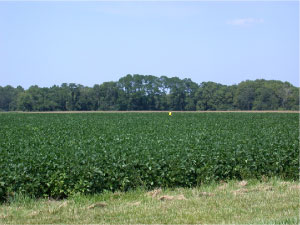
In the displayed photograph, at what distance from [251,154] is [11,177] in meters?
6.60

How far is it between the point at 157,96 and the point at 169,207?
100559 millimetres

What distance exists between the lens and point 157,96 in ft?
352

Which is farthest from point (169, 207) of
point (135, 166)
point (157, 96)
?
point (157, 96)

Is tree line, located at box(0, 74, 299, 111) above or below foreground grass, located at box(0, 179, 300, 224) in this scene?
above

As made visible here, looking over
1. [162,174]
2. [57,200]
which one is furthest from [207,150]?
[57,200]

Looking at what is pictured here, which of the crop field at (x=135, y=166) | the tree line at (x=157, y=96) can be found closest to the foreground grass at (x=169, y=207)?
the crop field at (x=135, y=166)

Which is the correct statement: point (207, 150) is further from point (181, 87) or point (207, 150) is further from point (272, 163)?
point (181, 87)

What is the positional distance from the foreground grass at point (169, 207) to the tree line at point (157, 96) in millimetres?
91950

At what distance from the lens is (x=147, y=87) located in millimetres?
107688

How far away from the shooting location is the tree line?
3866 inches

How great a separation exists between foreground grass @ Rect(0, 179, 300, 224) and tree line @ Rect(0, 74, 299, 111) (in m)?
92.0

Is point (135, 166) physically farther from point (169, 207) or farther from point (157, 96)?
point (157, 96)

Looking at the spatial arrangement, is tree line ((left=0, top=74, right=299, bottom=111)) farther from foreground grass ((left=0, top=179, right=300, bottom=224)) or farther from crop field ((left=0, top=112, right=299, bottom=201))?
foreground grass ((left=0, top=179, right=300, bottom=224))

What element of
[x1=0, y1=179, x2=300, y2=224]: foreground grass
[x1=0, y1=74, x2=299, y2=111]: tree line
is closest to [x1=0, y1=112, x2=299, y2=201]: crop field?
[x1=0, y1=179, x2=300, y2=224]: foreground grass
